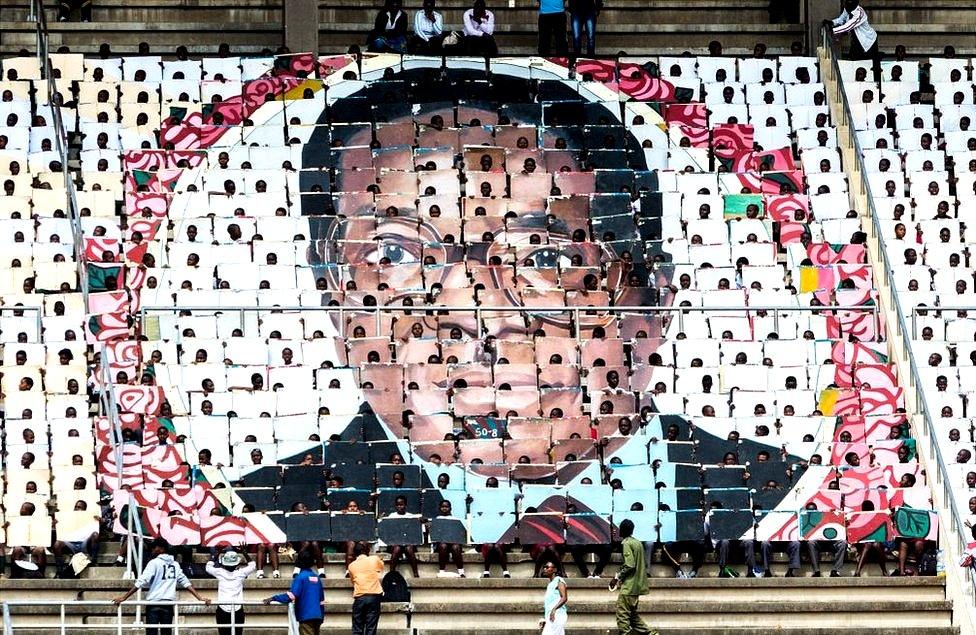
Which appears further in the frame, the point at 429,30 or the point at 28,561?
the point at 429,30

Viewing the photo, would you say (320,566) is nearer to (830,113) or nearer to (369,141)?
(369,141)

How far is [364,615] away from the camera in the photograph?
85.3ft

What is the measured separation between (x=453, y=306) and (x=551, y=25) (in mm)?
6370

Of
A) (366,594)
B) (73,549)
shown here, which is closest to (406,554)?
(366,594)

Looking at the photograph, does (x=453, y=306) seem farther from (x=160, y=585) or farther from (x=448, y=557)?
(x=160, y=585)

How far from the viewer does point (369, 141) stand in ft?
118

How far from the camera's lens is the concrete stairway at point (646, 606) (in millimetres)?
27625

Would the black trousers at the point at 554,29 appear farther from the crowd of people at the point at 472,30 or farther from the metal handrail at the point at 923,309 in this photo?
the metal handrail at the point at 923,309

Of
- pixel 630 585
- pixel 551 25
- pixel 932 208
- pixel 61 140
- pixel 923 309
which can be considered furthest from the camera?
pixel 551 25

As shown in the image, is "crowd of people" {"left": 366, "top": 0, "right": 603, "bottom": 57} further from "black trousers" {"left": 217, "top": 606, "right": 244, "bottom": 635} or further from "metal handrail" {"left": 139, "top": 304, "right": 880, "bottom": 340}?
→ "black trousers" {"left": 217, "top": 606, "right": 244, "bottom": 635}

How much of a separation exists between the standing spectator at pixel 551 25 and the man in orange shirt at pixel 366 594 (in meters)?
13.4

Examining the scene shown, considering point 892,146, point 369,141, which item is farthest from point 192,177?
point 892,146

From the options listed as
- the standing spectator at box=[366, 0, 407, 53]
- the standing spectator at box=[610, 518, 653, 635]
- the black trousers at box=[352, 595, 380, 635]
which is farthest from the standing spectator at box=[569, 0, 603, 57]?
the black trousers at box=[352, 595, 380, 635]

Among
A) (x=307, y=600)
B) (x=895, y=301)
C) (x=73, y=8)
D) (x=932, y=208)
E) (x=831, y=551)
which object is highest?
(x=73, y=8)
